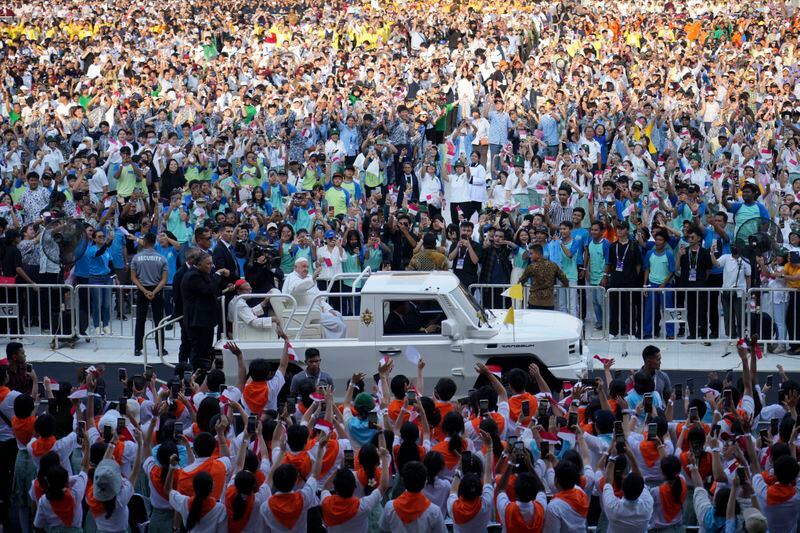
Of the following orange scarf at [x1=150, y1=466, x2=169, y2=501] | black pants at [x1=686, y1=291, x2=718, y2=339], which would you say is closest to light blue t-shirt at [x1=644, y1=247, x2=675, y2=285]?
black pants at [x1=686, y1=291, x2=718, y2=339]

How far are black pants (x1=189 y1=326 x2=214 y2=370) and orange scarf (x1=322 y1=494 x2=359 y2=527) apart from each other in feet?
23.0

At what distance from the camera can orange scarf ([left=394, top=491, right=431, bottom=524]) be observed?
9.59 meters

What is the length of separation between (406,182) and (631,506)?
15.7m

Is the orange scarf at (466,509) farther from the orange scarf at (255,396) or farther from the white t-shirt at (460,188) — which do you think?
the white t-shirt at (460,188)

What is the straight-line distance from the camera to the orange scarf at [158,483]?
10.1 meters

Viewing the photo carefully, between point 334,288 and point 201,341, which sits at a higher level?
point 334,288

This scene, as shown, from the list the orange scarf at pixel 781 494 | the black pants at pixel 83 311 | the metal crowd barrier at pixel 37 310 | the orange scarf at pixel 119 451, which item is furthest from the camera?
the black pants at pixel 83 311

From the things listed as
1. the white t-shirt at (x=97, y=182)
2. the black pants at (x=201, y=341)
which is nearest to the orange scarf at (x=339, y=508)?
the black pants at (x=201, y=341)

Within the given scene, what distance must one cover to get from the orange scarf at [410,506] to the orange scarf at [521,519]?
579mm

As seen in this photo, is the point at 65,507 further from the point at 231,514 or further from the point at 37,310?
the point at 37,310

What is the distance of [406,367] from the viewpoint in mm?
15398

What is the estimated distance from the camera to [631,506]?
9438mm

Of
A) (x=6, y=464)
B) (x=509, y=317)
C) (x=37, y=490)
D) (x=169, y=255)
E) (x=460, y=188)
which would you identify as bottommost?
(x=6, y=464)

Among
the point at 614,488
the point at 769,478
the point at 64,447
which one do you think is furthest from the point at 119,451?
the point at 769,478
